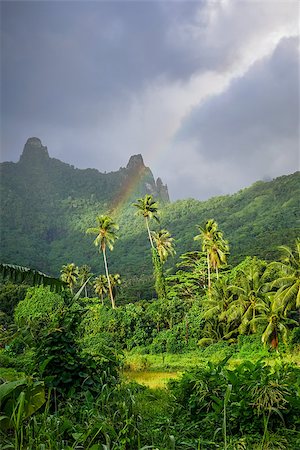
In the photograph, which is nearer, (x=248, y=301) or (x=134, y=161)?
(x=248, y=301)

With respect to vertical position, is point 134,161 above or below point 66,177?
above

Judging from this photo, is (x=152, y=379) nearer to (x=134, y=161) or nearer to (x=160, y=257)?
(x=160, y=257)

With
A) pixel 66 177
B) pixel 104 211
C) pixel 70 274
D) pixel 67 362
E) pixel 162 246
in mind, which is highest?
pixel 66 177

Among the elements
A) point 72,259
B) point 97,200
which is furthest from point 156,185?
point 72,259

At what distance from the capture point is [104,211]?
11200 cm

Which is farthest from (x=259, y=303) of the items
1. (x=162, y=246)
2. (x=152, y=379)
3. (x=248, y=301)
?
(x=162, y=246)

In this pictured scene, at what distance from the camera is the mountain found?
6325 cm

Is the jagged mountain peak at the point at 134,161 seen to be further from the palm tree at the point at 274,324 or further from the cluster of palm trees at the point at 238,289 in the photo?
the palm tree at the point at 274,324

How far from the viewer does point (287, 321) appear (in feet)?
96.4

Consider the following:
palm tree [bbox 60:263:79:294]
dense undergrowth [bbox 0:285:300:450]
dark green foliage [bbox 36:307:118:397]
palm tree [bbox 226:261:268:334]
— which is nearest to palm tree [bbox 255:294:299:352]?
palm tree [bbox 226:261:268:334]

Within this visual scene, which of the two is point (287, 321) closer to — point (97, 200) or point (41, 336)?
point (41, 336)

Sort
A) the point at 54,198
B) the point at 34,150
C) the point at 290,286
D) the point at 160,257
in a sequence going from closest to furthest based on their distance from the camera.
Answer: the point at 290,286 → the point at 160,257 → the point at 54,198 → the point at 34,150

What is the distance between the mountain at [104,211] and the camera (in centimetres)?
6325

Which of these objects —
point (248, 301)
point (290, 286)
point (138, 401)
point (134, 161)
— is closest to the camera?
point (138, 401)
